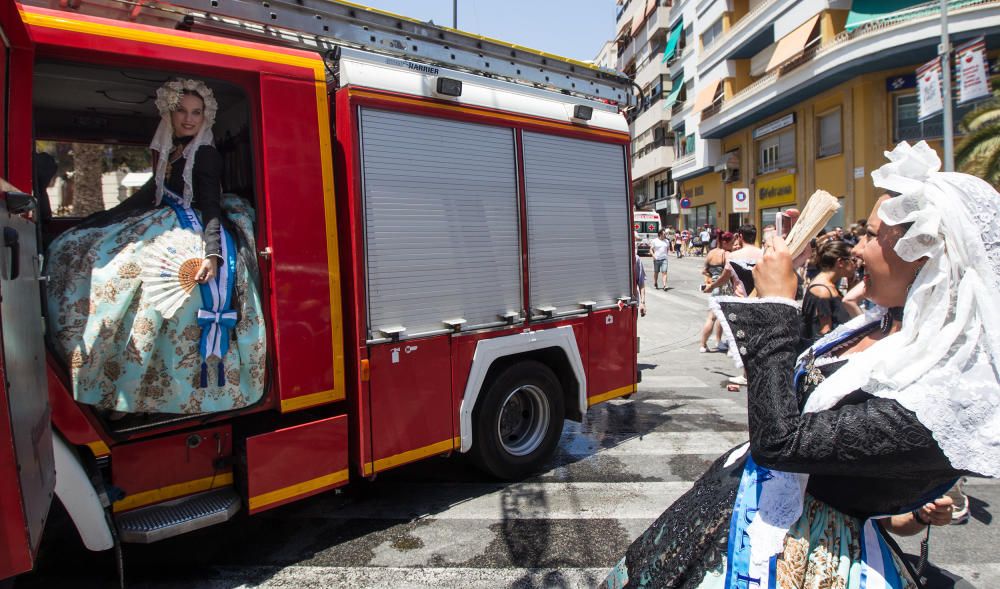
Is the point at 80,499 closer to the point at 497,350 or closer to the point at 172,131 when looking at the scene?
the point at 172,131

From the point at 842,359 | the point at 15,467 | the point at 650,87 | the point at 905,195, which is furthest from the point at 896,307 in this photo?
the point at 650,87

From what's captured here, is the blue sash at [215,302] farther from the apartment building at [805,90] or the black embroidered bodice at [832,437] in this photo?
the apartment building at [805,90]

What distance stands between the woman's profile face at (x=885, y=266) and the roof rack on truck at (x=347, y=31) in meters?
3.26

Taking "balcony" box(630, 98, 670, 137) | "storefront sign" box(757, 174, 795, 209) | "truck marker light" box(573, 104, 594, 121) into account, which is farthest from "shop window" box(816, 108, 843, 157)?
"truck marker light" box(573, 104, 594, 121)

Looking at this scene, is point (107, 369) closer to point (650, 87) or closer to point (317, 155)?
point (317, 155)

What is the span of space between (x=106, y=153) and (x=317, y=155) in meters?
2.22

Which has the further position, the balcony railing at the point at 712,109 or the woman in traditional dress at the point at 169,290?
the balcony railing at the point at 712,109

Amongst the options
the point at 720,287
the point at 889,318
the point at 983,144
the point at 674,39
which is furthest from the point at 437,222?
the point at 674,39

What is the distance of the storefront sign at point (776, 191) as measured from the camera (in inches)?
1128

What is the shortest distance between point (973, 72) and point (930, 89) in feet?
4.58

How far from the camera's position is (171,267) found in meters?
3.13

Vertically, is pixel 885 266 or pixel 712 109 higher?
pixel 712 109

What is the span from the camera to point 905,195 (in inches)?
60.1

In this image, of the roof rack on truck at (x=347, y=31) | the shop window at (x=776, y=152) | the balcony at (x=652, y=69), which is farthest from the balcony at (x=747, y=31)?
the roof rack on truck at (x=347, y=31)
